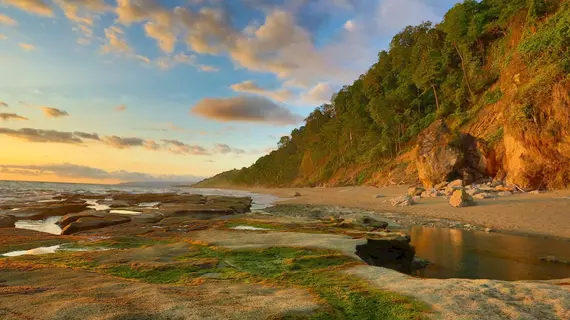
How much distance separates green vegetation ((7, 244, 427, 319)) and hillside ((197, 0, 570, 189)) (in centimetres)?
2107

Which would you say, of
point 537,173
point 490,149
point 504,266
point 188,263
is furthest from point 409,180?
point 188,263

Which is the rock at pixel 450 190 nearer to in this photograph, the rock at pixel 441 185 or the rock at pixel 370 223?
the rock at pixel 441 185

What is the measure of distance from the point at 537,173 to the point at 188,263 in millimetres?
23594

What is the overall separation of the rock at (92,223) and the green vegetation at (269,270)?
706cm

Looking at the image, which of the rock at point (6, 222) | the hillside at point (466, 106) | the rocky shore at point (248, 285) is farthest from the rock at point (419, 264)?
the rock at point (6, 222)

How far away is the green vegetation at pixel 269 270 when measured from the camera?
175 inches

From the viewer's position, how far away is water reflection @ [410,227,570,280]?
8.86 m

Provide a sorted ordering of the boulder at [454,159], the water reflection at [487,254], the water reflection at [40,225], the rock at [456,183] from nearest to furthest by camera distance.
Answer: the water reflection at [487,254]
the water reflection at [40,225]
the rock at [456,183]
the boulder at [454,159]

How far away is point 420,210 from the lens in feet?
67.8

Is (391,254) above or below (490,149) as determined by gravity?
below

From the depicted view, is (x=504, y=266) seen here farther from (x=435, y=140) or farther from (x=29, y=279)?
(x=435, y=140)

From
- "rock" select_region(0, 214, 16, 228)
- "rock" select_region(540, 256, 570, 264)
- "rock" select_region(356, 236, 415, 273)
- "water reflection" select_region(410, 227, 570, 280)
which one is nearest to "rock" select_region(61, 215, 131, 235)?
"rock" select_region(0, 214, 16, 228)

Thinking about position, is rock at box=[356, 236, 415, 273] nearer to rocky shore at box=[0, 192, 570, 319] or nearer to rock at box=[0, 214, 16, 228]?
rocky shore at box=[0, 192, 570, 319]

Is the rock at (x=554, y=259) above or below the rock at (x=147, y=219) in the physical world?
below
